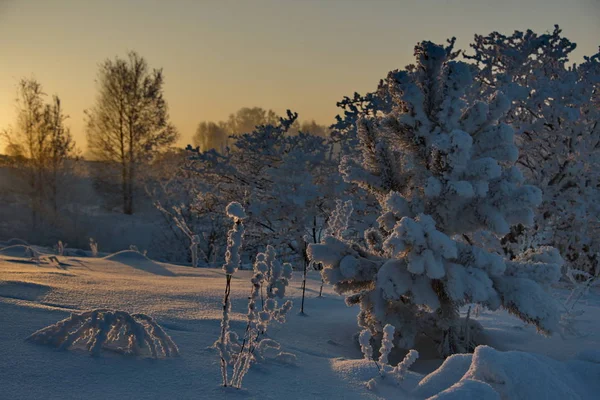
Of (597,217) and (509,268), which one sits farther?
(597,217)

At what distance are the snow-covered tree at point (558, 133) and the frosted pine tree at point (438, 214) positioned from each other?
214 inches

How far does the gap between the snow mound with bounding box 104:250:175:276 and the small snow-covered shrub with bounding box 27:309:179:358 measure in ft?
12.2

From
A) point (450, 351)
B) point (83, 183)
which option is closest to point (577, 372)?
point (450, 351)

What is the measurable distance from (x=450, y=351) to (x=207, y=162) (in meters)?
8.26

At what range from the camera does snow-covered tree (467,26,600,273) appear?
894 centimetres

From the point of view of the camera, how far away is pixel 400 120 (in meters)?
3.63

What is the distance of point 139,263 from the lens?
6973 millimetres

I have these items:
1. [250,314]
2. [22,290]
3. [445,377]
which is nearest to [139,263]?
[22,290]

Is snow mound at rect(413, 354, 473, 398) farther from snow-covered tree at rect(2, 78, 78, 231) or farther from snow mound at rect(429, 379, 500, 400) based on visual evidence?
snow-covered tree at rect(2, 78, 78, 231)

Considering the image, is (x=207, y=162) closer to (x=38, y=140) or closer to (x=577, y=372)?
(x=577, y=372)

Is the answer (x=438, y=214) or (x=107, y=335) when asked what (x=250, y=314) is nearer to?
(x=107, y=335)

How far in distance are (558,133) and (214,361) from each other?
8735 mm

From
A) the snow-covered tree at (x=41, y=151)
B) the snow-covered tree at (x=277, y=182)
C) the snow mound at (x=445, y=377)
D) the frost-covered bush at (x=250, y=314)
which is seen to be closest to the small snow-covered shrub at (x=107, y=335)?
the frost-covered bush at (x=250, y=314)

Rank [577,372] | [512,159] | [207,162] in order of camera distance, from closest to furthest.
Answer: [577,372] < [512,159] < [207,162]
